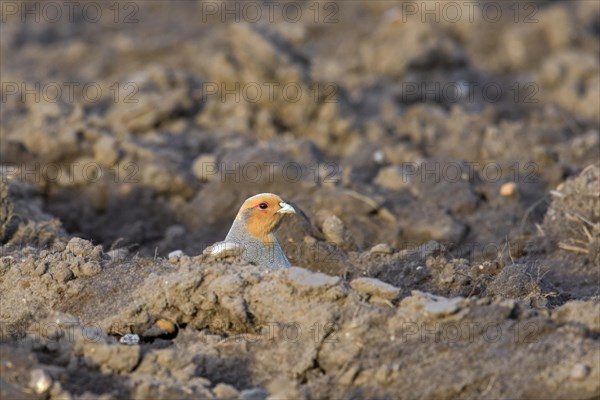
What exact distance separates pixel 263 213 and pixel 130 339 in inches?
72.7

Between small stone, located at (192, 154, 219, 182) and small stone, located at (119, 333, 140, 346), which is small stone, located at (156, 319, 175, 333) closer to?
small stone, located at (119, 333, 140, 346)

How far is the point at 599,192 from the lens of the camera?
812 cm

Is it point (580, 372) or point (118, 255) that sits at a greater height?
point (580, 372)

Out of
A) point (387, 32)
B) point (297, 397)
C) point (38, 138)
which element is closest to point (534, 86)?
point (387, 32)

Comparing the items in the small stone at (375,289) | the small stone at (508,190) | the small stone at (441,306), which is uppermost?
the small stone at (441,306)

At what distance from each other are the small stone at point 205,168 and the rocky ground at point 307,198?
2 cm

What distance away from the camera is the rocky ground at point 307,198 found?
5.38m

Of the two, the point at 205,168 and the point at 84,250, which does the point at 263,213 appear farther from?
the point at 205,168

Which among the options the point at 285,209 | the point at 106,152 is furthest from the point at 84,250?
the point at 106,152

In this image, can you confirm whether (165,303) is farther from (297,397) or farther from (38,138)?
(38,138)

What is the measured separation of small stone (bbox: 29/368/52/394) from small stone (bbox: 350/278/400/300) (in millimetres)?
1768

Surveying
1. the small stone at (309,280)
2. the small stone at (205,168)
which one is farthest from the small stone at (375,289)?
the small stone at (205,168)

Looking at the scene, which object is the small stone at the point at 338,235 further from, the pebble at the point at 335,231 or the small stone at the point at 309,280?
the small stone at the point at 309,280

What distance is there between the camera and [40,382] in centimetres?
510
